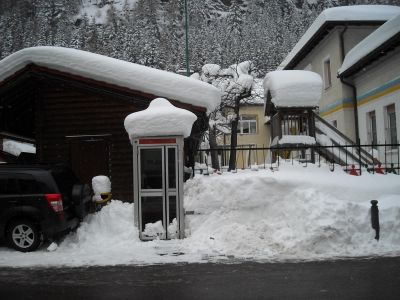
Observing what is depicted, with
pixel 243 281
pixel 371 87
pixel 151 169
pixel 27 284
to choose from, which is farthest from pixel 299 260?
pixel 371 87

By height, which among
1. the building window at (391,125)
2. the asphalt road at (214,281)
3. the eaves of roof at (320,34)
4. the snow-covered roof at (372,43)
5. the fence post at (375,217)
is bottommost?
the asphalt road at (214,281)

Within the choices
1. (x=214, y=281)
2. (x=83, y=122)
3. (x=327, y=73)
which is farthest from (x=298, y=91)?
(x=327, y=73)

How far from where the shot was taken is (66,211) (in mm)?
8922

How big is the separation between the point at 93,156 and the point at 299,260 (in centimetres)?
721

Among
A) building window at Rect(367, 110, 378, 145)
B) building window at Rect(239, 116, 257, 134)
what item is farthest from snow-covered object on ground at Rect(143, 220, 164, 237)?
building window at Rect(239, 116, 257, 134)

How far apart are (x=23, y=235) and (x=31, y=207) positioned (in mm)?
644

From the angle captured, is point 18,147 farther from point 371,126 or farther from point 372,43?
point 372,43

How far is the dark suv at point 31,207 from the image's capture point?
8570 millimetres

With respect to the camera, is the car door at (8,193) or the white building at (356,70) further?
the white building at (356,70)

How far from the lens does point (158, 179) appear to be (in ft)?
32.1

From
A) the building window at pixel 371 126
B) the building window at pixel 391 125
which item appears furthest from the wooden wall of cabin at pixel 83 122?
the building window at pixel 371 126

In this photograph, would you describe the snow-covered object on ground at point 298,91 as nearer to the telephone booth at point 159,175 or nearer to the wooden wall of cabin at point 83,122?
the wooden wall of cabin at point 83,122

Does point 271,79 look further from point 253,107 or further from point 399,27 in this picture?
point 253,107

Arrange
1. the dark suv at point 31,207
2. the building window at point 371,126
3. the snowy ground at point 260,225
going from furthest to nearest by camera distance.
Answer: the building window at point 371,126, the dark suv at point 31,207, the snowy ground at point 260,225
